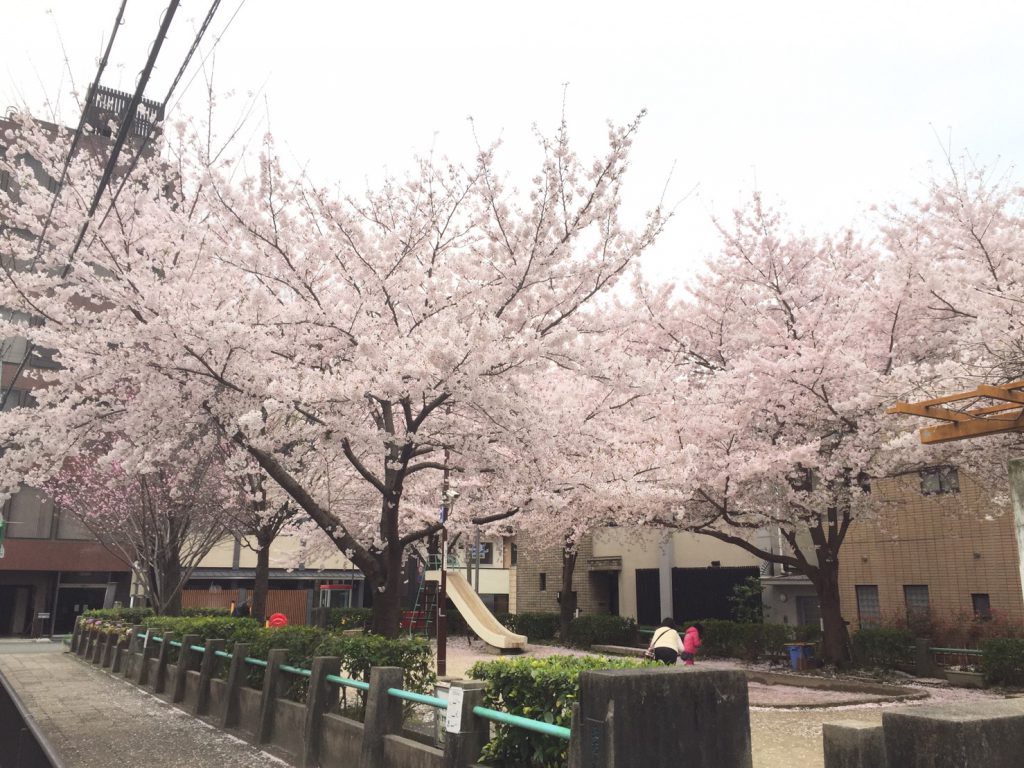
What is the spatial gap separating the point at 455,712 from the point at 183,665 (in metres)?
9.03

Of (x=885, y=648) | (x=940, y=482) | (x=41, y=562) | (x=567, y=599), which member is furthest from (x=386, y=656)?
(x=41, y=562)

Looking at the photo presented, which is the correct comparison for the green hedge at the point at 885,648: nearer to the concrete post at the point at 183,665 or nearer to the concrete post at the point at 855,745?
the concrete post at the point at 183,665

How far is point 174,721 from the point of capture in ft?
38.9

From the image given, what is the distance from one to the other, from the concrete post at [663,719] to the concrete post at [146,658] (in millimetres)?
13765

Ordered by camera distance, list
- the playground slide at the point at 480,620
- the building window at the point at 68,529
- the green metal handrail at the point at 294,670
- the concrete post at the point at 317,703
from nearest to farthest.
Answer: the concrete post at the point at 317,703 < the green metal handrail at the point at 294,670 < the playground slide at the point at 480,620 < the building window at the point at 68,529

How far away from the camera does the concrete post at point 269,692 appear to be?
1013 centimetres

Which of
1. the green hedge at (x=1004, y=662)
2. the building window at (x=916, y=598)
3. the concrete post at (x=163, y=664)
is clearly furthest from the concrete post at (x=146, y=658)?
the building window at (x=916, y=598)

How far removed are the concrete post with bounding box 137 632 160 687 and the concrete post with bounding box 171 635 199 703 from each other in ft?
8.07

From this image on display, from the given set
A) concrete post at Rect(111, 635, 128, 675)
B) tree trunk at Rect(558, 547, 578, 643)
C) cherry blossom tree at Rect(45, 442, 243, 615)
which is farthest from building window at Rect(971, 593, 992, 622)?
concrete post at Rect(111, 635, 128, 675)

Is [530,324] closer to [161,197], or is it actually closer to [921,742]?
[161,197]

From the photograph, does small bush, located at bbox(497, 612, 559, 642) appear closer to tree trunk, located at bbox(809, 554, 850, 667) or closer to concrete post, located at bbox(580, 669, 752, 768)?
tree trunk, located at bbox(809, 554, 850, 667)

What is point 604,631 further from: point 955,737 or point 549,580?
point 955,737

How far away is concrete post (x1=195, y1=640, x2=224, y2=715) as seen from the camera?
12375mm

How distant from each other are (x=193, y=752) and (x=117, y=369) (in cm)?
533
